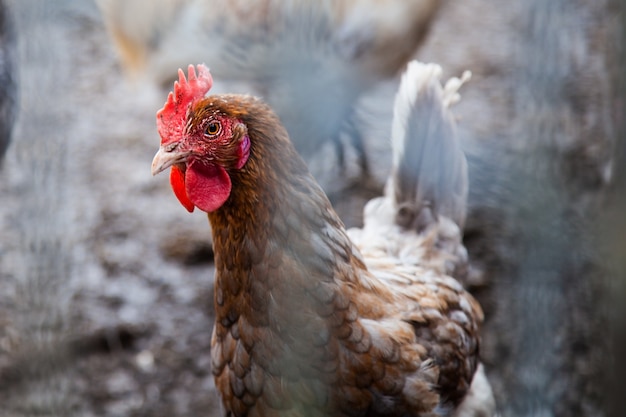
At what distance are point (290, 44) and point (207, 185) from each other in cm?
139

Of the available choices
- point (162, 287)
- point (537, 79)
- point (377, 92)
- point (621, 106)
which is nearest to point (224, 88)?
point (377, 92)

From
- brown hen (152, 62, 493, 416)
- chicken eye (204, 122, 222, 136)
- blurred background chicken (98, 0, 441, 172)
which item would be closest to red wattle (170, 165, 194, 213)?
brown hen (152, 62, 493, 416)

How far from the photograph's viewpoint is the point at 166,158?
5.53 ft

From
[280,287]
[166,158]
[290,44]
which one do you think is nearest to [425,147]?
[290,44]

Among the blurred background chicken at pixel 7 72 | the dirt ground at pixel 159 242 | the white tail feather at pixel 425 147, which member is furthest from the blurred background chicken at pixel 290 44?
the blurred background chicken at pixel 7 72

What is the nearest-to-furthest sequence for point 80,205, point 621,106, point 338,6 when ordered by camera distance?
1. point 621,106
2. point 338,6
3. point 80,205

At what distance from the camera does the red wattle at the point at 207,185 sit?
1714 millimetres

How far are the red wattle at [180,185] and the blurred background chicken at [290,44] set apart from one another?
37.7 inches

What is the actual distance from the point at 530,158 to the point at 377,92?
2088 mm

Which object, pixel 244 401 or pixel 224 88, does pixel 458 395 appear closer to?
pixel 244 401

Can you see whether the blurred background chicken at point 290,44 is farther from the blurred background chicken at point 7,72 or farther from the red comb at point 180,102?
the red comb at point 180,102

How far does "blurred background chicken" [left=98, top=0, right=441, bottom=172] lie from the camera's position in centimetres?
295

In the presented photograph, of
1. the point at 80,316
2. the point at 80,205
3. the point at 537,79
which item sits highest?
the point at 80,205

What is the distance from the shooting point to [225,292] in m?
1.82
